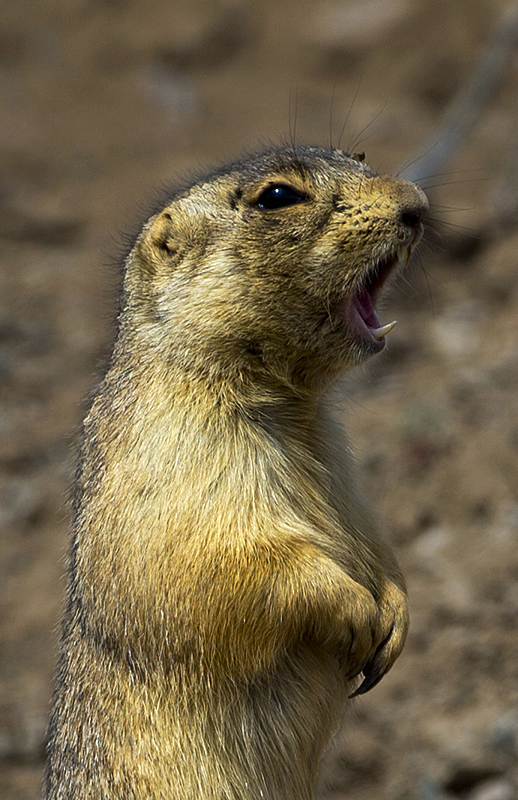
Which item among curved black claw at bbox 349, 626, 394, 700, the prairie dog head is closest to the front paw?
curved black claw at bbox 349, 626, 394, 700

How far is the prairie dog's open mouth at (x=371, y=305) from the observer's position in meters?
3.66

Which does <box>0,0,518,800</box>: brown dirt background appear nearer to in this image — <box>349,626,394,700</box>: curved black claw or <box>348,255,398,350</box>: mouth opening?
<box>348,255,398,350</box>: mouth opening

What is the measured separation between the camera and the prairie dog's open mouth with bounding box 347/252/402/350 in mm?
3656

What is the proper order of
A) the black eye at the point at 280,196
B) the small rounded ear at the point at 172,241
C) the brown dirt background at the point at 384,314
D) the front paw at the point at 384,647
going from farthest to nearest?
the brown dirt background at the point at 384,314
the small rounded ear at the point at 172,241
the black eye at the point at 280,196
the front paw at the point at 384,647

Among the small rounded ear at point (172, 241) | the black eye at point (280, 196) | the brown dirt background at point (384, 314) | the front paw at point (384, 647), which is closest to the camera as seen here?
the front paw at point (384, 647)

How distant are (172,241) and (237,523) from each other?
1232 millimetres

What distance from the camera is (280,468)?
3600 millimetres

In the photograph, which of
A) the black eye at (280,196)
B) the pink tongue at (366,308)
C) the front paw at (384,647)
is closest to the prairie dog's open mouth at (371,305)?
the pink tongue at (366,308)

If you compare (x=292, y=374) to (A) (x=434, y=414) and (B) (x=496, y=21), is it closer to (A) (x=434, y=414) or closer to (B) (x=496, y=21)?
(A) (x=434, y=414)

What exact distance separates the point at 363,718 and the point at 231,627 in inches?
110

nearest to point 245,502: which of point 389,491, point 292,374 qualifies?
point 292,374

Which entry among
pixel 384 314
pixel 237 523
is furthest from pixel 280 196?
pixel 384 314

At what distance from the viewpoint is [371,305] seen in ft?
12.6

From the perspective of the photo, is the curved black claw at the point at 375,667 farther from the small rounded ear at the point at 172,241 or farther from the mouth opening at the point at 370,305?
the small rounded ear at the point at 172,241
